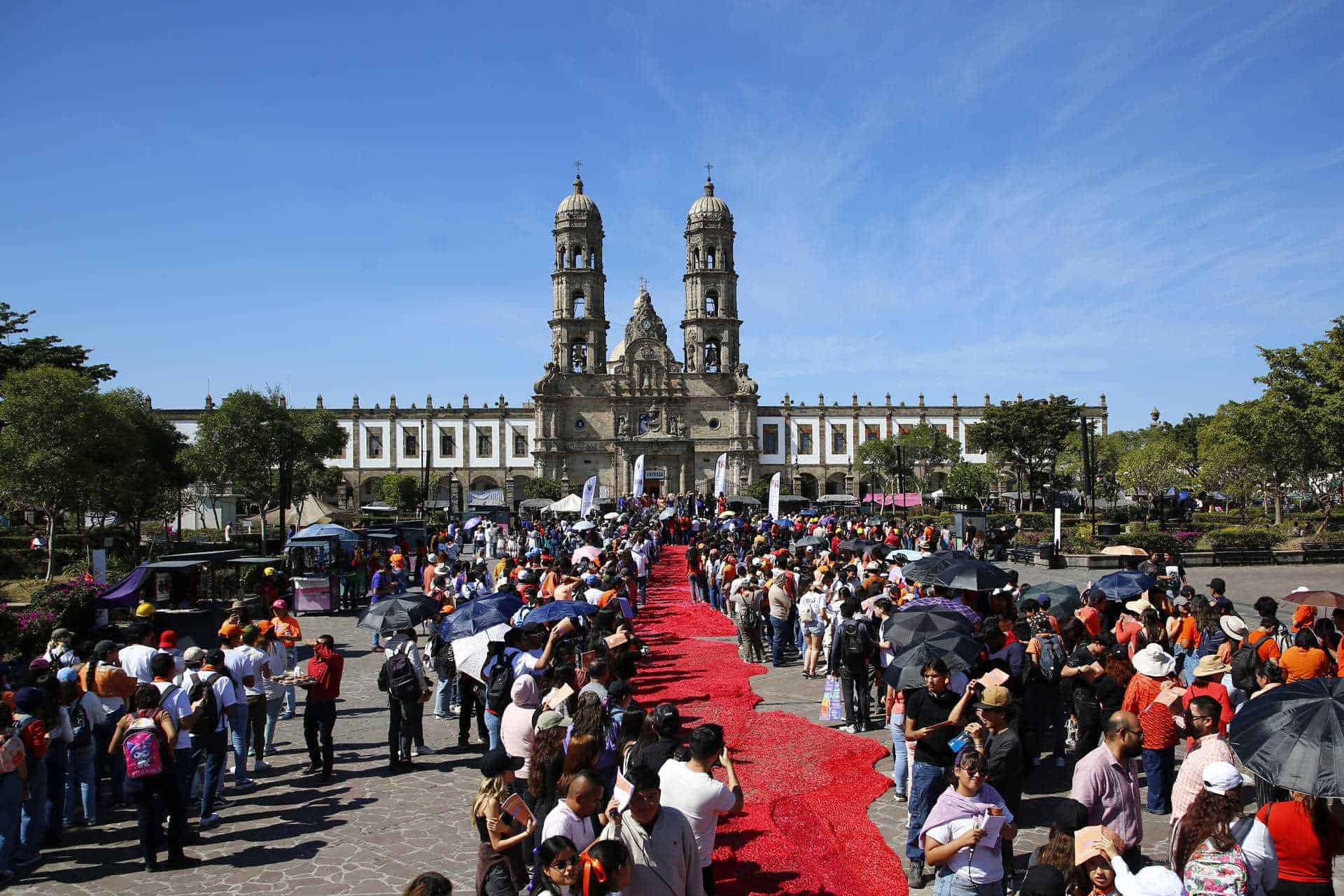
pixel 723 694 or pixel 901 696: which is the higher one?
pixel 901 696

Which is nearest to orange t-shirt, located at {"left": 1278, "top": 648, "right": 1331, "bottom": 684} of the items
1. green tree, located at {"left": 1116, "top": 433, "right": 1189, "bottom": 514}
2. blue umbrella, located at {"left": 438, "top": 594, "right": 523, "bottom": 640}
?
blue umbrella, located at {"left": 438, "top": 594, "right": 523, "bottom": 640}

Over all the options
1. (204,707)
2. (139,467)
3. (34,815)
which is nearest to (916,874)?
(204,707)

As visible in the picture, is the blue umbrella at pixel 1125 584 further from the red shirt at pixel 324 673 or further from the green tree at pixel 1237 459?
the green tree at pixel 1237 459

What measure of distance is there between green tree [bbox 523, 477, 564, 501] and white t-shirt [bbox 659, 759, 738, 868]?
51807mm

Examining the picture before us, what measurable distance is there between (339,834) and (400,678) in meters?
1.63

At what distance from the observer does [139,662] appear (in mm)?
8602

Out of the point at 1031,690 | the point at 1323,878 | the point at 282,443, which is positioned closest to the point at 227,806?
the point at 1031,690

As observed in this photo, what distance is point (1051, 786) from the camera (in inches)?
331

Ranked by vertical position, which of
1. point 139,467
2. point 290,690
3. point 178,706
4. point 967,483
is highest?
point 139,467

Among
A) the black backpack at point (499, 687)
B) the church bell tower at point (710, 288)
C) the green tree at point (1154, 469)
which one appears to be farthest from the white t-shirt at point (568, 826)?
the church bell tower at point (710, 288)

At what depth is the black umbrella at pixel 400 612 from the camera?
9.62 meters

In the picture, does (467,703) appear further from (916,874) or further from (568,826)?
(568,826)

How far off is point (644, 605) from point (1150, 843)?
14163 mm

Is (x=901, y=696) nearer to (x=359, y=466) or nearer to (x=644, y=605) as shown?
(x=644, y=605)
